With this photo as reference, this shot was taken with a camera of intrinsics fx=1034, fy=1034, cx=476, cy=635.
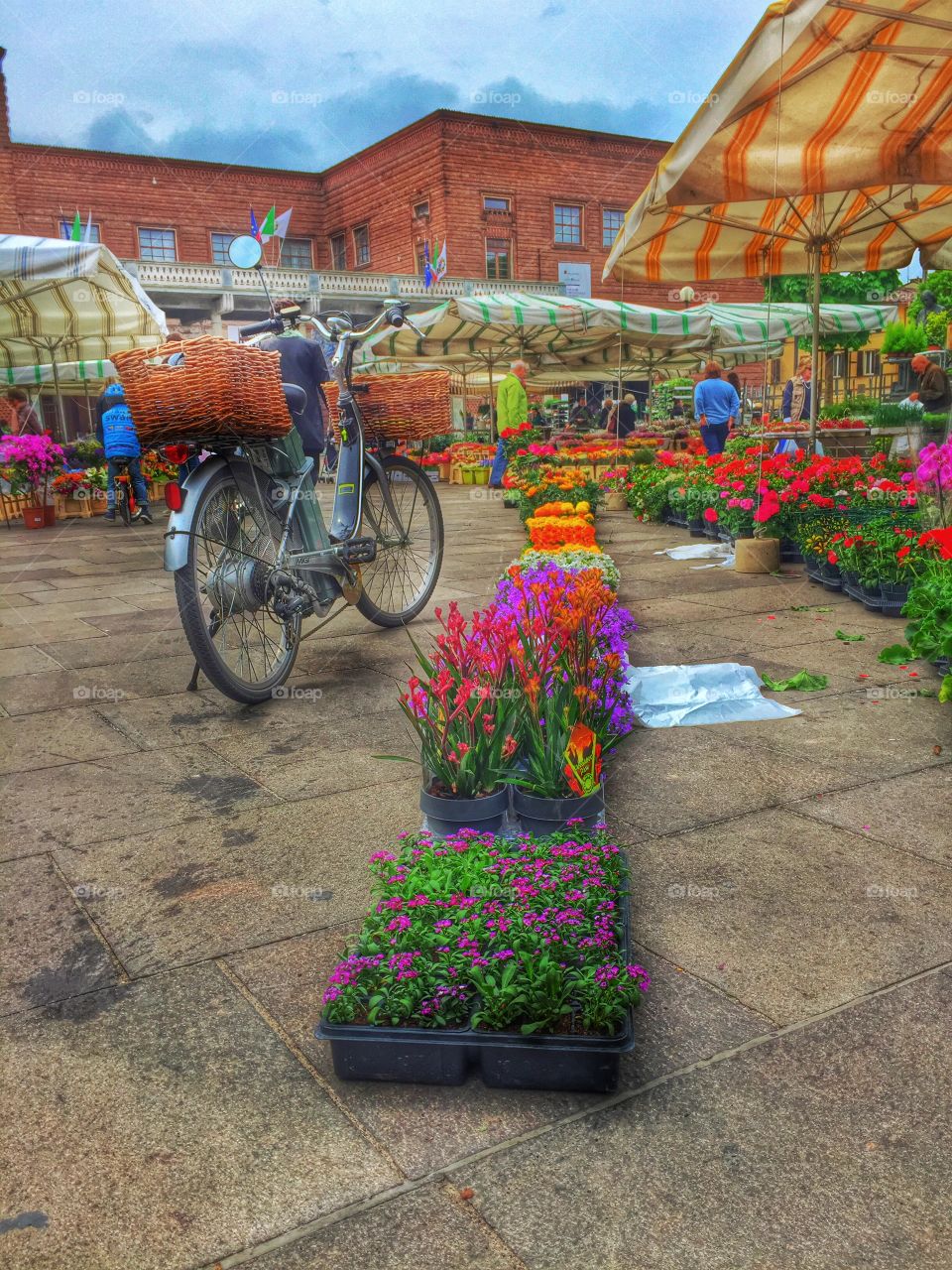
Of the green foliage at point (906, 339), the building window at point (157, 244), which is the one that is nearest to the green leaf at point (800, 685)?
the green foliage at point (906, 339)

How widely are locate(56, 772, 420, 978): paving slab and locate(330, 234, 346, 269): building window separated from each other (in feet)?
140

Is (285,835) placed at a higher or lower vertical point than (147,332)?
lower

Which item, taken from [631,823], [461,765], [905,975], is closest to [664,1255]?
[905,975]

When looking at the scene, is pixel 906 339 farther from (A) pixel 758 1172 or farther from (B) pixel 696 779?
(A) pixel 758 1172

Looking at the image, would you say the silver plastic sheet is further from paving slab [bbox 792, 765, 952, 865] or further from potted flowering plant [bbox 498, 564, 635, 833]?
paving slab [bbox 792, 765, 952, 865]

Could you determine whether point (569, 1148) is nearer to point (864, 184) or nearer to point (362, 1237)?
point (362, 1237)

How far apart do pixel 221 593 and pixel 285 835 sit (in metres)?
1.62

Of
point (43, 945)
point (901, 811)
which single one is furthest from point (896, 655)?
point (43, 945)

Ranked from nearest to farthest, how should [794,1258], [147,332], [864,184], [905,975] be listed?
[794,1258] → [905,975] → [864,184] → [147,332]

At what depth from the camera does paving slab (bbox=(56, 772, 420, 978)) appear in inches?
109

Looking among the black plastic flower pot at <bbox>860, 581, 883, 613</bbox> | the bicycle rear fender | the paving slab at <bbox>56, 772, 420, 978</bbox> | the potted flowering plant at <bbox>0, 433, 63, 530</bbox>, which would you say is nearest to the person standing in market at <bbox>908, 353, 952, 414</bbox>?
the black plastic flower pot at <bbox>860, 581, 883, 613</bbox>

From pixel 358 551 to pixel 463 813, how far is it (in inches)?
106

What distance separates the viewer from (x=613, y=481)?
15.4 meters

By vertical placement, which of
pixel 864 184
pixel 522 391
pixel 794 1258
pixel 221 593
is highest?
pixel 864 184
